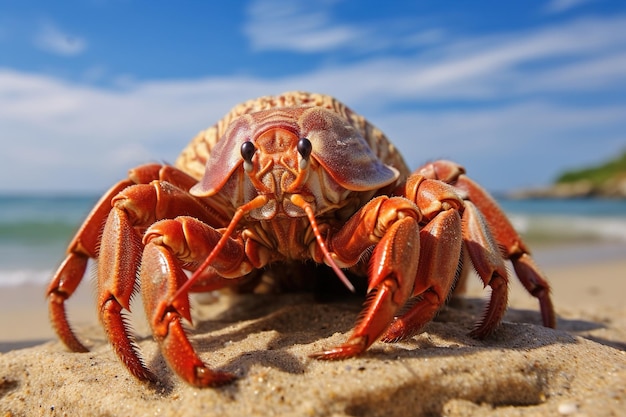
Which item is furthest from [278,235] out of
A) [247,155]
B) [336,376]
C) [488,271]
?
[488,271]

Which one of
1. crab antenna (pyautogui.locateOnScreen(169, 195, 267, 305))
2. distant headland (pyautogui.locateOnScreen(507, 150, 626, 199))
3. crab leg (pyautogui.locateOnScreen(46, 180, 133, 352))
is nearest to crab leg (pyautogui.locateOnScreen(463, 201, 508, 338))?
crab antenna (pyautogui.locateOnScreen(169, 195, 267, 305))

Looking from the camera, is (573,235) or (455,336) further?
(573,235)

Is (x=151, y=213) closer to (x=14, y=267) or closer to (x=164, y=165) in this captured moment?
(x=164, y=165)

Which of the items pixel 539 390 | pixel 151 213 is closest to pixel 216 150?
pixel 151 213

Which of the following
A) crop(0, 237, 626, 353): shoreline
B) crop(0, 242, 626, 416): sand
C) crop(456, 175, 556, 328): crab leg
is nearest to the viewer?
crop(0, 242, 626, 416): sand

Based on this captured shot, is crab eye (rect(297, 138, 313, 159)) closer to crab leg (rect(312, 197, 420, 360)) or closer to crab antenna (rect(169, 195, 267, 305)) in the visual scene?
crab antenna (rect(169, 195, 267, 305))

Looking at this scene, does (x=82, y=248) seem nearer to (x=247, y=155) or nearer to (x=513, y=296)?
(x=247, y=155)

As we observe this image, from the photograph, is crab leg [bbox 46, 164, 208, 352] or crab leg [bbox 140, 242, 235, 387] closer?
crab leg [bbox 140, 242, 235, 387]
